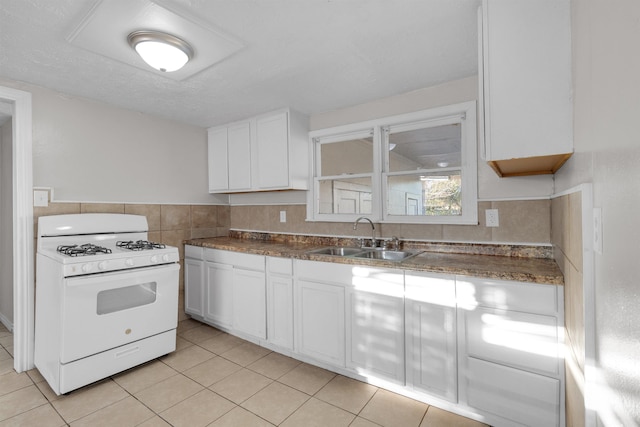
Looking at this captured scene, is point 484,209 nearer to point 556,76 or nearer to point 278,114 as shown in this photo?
point 556,76

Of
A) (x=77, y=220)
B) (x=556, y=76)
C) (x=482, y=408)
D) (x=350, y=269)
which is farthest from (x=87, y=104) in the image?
(x=482, y=408)

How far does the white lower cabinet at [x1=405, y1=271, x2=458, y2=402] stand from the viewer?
1.74 meters

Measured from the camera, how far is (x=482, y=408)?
166 cm

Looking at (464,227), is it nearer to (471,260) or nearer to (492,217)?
(492,217)

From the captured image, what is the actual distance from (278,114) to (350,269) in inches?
66.4

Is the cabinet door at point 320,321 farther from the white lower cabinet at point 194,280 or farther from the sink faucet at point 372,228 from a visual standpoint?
the white lower cabinet at point 194,280

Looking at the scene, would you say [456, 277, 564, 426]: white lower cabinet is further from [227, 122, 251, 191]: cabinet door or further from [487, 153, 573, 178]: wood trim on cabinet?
[227, 122, 251, 191]: cabinet door

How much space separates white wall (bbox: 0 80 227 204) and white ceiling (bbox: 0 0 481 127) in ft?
0.52

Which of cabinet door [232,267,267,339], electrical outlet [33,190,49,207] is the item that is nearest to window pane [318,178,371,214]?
cabinet door [232,267,267,339]

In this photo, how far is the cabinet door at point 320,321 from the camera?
2176mm

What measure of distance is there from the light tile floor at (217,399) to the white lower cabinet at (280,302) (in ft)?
0.56

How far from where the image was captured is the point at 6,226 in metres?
3.15

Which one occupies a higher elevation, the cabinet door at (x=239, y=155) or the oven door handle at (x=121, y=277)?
the cabinet door at (x=239, y=155)

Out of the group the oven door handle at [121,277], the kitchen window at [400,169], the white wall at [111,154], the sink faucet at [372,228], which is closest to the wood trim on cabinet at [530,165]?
the kitchen window at [400,169]
